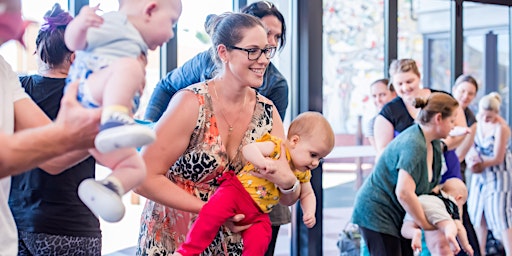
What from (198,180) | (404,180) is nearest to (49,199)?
(198,180)

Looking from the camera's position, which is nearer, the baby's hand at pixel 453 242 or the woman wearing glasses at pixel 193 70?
the woman wearing glasses at pixel 193 70

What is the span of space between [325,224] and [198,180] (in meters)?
4.58

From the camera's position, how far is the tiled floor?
4.88 meters

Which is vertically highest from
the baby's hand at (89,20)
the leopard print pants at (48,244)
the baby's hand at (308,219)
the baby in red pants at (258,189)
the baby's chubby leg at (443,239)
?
the baby's hand at (89,20)

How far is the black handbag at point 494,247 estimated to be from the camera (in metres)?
5.63

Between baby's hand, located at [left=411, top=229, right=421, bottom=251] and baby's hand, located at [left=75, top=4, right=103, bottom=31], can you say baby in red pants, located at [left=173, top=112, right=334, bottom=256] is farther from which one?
baby's hand, located at [left=411, top=229, right=421, bottom=251]

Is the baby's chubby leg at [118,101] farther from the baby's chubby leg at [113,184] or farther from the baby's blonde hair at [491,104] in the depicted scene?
the baby's blonde hair at [491,104]

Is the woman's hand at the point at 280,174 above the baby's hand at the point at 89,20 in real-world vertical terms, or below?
below

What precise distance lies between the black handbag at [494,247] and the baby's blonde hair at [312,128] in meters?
3.68

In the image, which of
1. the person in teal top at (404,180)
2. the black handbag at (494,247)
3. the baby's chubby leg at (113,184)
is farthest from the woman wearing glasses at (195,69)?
the black handbag at (494,247)

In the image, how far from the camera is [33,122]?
158cm

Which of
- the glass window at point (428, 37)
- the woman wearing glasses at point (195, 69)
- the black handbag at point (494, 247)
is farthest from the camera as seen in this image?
the glass window at point (428, 37)

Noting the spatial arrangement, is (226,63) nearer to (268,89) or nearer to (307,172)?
(307,172)

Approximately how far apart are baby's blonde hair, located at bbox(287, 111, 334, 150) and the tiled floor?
3.50 feet
